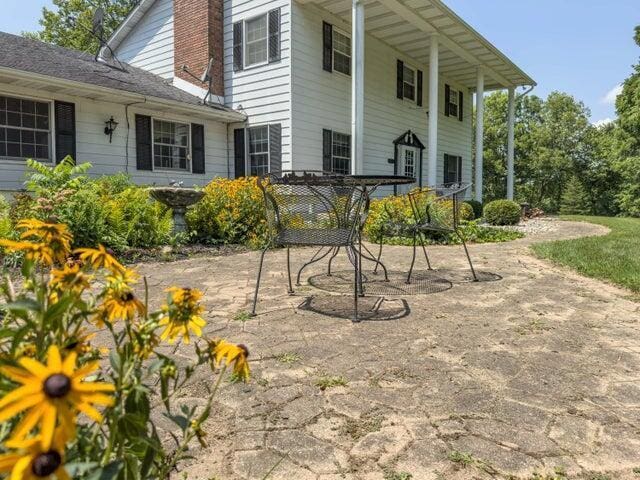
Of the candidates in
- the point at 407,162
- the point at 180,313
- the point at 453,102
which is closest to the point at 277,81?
the point at 407,162

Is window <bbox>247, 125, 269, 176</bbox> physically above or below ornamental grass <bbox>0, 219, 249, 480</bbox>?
above

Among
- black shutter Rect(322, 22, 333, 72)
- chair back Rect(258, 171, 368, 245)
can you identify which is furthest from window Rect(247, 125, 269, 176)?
chair back Rect(258, 171, 368, 245)

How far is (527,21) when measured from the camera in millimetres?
19516

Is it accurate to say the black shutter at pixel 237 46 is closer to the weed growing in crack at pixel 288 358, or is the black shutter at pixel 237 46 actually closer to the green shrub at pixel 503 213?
the green shrub at pixel 503 213

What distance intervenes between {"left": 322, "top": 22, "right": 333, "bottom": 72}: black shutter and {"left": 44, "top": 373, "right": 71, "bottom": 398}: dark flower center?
1136cm

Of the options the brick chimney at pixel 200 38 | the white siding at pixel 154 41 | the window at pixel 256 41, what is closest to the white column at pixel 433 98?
the window at pixel 256 41

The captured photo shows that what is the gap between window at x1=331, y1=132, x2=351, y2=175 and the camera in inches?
458

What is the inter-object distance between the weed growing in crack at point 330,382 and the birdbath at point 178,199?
520 cm

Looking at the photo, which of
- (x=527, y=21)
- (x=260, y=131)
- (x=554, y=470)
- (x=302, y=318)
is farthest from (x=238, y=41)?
(x=527, y=21)

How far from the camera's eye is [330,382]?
2.16 meters

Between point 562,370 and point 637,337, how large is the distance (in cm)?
93

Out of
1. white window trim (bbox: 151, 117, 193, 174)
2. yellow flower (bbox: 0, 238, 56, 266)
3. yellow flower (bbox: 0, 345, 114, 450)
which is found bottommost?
yellow flower (bbox: 0, 345, 114, 450)

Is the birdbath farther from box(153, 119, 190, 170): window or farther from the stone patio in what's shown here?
box(153, 119, 190, 170): window

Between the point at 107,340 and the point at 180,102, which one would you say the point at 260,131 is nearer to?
the point at 180,102
